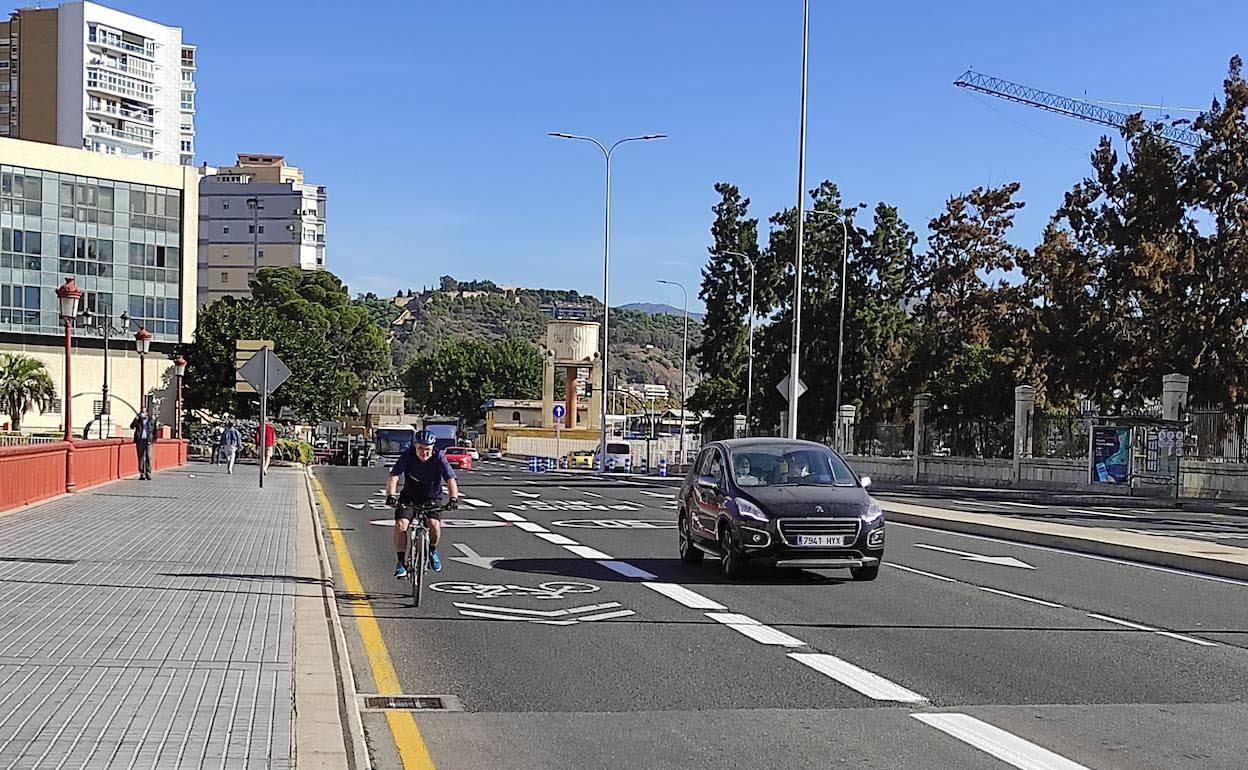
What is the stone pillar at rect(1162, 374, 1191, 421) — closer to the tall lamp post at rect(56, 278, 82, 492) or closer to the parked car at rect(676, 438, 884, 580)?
the parked car at rect(676, 438, 884, 580)

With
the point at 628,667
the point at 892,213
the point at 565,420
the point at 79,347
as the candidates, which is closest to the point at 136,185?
the point at 79,347

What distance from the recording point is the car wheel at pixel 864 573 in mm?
15789

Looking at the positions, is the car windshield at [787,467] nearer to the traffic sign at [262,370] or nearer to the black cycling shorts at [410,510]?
the black cycling shorts at [410,510]

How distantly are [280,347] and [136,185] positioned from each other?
12106mm

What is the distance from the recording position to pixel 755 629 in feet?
39.7

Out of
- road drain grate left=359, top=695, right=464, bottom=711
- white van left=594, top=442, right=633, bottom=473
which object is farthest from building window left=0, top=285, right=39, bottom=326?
road drain grate left=359, top=695, right=464, bottom=711

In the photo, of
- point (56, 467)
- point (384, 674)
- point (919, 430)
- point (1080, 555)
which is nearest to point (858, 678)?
point (384, 674)

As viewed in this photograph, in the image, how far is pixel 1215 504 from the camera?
35844mm

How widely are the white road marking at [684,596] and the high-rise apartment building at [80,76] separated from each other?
107 meters

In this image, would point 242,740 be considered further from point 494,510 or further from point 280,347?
point 280,347

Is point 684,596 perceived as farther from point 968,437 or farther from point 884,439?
point 884,439

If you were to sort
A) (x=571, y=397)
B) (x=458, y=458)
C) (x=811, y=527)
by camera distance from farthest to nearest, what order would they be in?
(x=571, y=397)
(x=458, y=458)
(x=811, y=527)

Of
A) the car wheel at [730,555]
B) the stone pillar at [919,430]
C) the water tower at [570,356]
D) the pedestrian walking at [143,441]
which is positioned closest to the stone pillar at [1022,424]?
the stone pillar at [919,430]

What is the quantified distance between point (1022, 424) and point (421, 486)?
37.3 m
